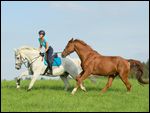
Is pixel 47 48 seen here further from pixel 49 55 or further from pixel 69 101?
pixel 69 101

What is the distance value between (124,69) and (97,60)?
123 cm

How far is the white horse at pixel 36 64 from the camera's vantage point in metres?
20.2

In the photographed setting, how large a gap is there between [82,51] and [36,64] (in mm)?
2390

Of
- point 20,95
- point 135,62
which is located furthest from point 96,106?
point 135,62

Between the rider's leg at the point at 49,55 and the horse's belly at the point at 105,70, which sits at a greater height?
the rider's leg at the point at 49,55

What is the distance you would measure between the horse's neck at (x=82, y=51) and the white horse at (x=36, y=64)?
1.59m

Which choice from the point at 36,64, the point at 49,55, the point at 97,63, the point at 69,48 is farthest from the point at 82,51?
the point at 36,64

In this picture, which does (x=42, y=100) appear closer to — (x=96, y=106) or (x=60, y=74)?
(x=96, y=106)

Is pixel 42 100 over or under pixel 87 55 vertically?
under

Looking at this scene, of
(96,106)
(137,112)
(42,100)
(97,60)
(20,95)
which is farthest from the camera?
(97,60)

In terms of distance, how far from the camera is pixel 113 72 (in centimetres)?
1903

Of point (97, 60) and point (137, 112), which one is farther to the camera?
point (97, 60)

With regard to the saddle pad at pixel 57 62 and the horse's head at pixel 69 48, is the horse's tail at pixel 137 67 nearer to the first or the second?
the horse's head at pixel 69 48

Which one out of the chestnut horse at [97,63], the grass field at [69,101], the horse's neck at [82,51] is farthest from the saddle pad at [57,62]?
the grass field at [69,101]
